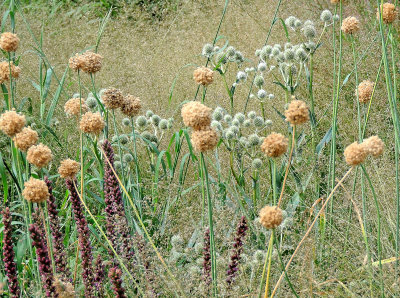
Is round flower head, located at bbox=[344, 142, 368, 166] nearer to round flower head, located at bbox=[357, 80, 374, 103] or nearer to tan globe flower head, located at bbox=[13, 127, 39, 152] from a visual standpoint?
round flower head, located at bbox=[357, 80, 374, 103]

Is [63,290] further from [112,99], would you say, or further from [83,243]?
[112,99]

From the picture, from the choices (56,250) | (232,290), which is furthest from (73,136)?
(232,290)

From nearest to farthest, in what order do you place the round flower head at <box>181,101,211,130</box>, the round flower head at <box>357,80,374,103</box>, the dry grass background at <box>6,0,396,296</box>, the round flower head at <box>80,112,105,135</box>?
1. the round flower head at <box>181,101,211,130</box>
2. the round flower head at <box>80,112,105,135</box>
3. the round flower head at <box>357,80,374,103</box>
4. the dry grass background at <box>6,0,396,296</box>

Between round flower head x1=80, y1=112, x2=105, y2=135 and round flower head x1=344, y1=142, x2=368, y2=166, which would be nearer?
round flower head x1=344, y1=142, x2=368, y2=166

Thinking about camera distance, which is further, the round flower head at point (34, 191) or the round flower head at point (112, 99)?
the round flower head at point (112, 99)

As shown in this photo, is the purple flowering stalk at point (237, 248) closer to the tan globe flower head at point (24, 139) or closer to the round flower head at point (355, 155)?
the round flower head at point (355, 155)

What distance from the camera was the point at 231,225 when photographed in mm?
1797

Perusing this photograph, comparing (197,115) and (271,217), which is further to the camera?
(197,115)

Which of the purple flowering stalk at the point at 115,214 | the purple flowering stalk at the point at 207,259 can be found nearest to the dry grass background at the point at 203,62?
the purple flowering stalk at the point at 207,259

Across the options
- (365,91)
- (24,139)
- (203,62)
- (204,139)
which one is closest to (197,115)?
(204,139)

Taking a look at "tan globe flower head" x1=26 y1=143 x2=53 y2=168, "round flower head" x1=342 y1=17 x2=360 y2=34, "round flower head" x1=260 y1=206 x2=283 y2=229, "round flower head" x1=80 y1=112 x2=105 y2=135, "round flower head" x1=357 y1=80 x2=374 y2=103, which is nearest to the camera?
"round flower head" x1=260 y1=206 x2=283 y2=229

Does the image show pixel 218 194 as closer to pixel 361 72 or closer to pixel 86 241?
pixel 86 241

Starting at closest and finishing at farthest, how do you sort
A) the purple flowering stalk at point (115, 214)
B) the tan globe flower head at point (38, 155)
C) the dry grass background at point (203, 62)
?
the tan globe flower head at point (38, 155), the purple flowering stalk at point (115, 214), the dry grass background at point (203, 62)

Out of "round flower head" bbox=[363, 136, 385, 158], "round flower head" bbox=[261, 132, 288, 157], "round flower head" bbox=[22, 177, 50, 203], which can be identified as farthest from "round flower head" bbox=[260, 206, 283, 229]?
"round flower head" bbox=[22, 177, 50, 203]
